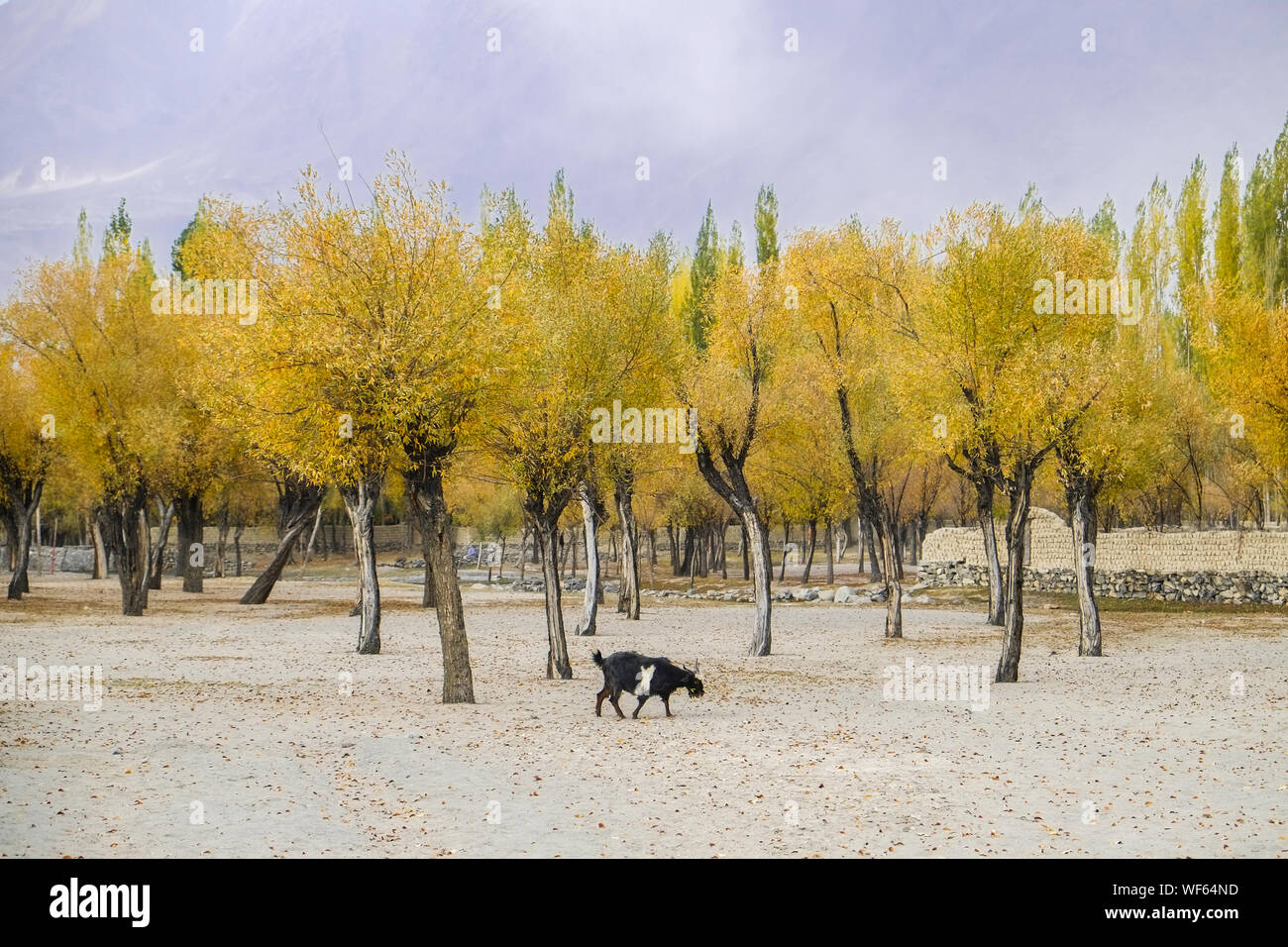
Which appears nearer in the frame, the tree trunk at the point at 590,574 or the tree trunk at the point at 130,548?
the tree trunk at the point at 590,574

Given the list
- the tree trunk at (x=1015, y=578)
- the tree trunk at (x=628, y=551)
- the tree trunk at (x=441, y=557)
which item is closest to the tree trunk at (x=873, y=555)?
the tree trunk at (x=628, y=551)

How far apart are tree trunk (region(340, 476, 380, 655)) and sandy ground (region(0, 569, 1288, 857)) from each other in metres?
1.23

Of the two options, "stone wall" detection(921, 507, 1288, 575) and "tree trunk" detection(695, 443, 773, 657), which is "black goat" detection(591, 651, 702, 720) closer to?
"tree trunk" detection(695, 443, 773, 657)

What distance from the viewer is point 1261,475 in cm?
3956

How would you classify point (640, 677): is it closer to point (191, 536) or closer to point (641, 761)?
point (641, 761)

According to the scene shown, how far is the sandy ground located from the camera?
9633 mm

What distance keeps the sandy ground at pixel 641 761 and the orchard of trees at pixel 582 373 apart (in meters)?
2.65

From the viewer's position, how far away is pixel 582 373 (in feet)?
71.1

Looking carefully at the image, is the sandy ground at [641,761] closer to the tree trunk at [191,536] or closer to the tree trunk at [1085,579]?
the tree trunk at [1085,579]

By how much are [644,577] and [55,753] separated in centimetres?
5899

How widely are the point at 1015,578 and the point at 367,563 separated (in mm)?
15721

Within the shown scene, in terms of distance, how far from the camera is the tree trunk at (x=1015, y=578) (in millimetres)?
20625

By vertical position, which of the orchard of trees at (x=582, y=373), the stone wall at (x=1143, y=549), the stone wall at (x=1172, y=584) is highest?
the orchard of trees at (x=582, y=373)
